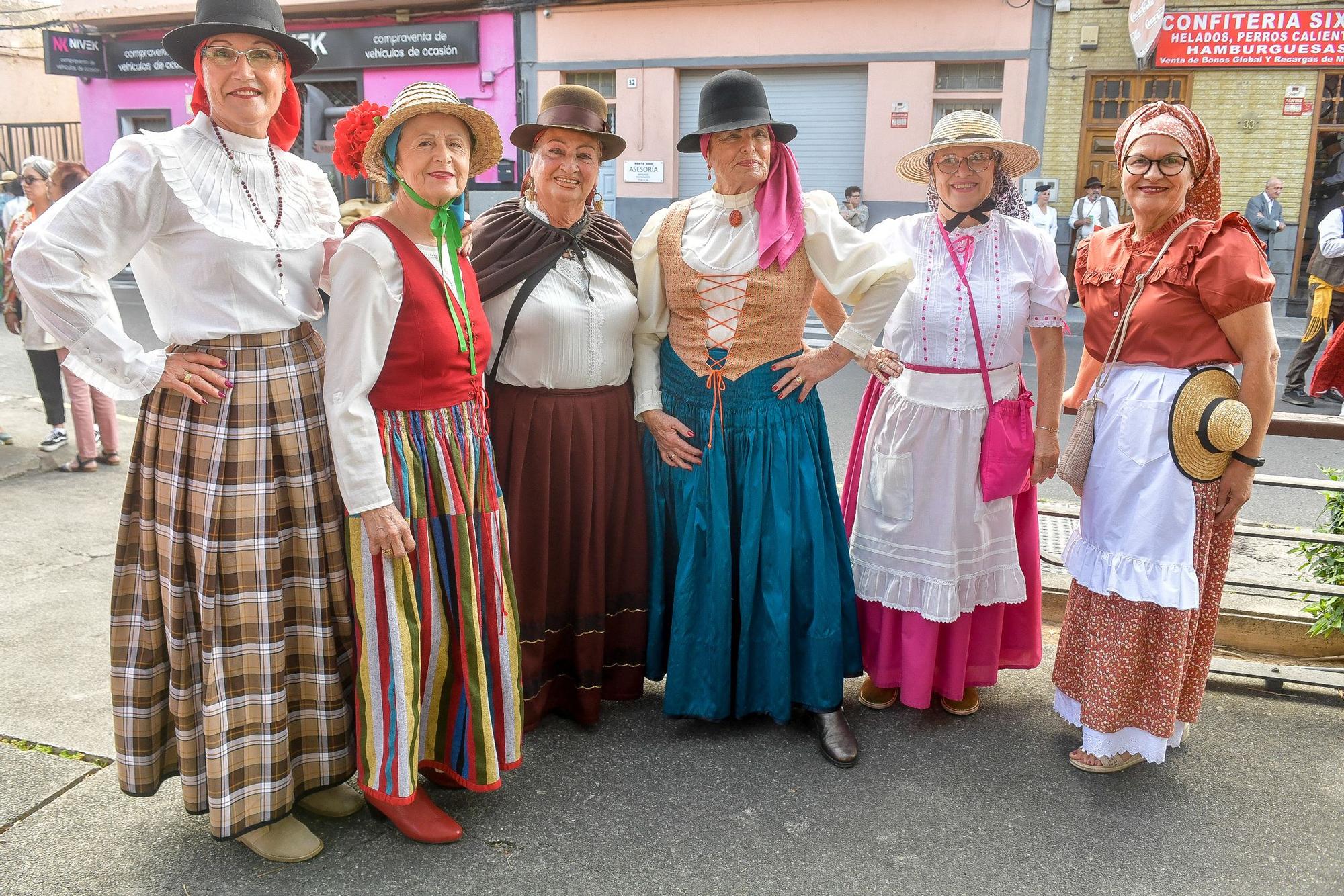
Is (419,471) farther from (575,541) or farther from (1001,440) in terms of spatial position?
(1001,440)

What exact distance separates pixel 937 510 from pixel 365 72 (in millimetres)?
16651

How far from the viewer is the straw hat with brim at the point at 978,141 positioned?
2.95 meters

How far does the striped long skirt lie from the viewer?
2.48 metres

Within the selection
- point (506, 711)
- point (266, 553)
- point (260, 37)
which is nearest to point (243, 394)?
point (266, 553)

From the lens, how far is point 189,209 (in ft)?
7.56

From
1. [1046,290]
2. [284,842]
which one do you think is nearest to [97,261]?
[284,842]

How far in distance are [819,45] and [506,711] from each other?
45.3ft

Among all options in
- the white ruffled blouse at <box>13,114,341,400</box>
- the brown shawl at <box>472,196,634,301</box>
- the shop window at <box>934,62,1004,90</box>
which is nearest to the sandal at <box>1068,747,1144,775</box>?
the brown shawl at <box>472,196,634,301</box>

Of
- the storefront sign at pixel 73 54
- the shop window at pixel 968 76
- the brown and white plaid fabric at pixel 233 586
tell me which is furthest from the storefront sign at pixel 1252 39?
the storefront sign at pixel 73 54

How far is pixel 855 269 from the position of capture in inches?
116

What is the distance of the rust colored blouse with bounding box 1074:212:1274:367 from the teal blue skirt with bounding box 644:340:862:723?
0.91 metres

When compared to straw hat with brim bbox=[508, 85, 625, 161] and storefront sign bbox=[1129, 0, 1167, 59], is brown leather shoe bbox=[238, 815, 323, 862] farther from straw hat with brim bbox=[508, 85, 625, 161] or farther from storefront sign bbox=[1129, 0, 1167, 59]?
storefront sign bbox=[1129, 0, 1167, 59]

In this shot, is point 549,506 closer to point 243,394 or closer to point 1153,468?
point 243,394

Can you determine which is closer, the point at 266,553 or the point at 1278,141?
the point at 266,553
